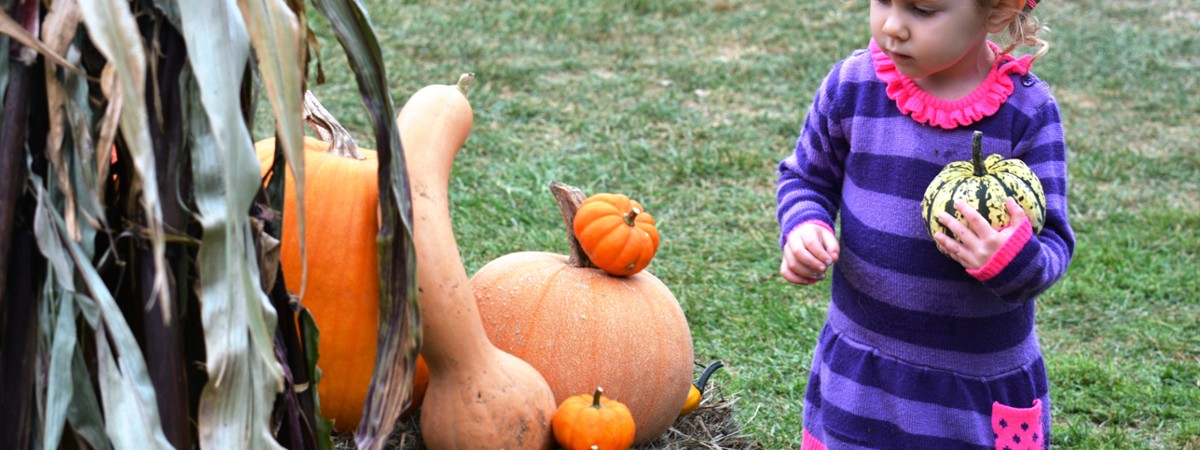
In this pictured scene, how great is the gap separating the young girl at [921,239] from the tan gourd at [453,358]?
0.66 m

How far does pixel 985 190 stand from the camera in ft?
7.80

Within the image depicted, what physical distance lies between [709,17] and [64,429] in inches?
335

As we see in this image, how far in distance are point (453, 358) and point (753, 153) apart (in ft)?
14.9

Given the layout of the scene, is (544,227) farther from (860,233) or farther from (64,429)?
(64,429)

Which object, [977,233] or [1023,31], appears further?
[1023,31]

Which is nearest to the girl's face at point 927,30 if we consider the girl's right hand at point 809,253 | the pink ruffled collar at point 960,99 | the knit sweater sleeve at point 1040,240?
the pink ruffled collar at point 960,99

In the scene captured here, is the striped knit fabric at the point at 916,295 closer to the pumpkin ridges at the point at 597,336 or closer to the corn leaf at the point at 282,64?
the pumpkin ridges at the point at 597,336

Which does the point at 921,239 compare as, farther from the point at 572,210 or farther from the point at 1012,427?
the point at 572,210

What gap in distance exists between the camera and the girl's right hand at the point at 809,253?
2607 millimetres

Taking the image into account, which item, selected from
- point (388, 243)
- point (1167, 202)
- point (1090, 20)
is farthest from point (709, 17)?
point (388, 243)

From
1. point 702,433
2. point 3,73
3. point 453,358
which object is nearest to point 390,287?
point 453,358

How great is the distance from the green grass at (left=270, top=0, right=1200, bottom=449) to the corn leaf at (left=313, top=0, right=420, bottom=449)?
139cm

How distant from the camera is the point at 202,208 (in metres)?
1.72

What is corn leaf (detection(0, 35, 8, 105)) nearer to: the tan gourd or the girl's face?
the tan gourd
